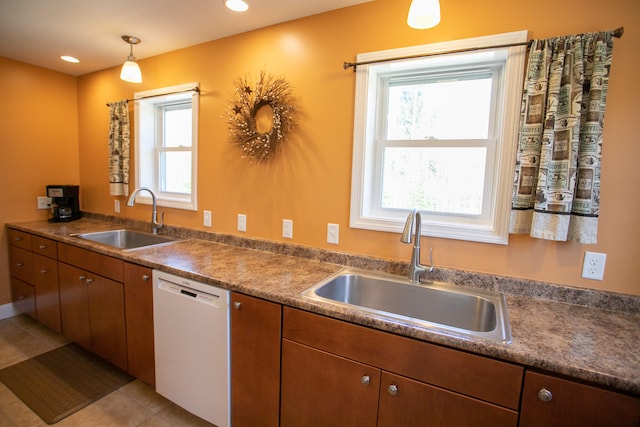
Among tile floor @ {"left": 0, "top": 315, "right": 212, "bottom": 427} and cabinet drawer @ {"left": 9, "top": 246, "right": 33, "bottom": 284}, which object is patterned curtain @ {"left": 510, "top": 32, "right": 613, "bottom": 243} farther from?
cabinet drawer @ {"left": 9, "top": 246, "right": 33, "bottom": 284}

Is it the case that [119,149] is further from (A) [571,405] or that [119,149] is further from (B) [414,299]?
(A) [571,405]

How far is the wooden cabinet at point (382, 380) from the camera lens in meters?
0.94

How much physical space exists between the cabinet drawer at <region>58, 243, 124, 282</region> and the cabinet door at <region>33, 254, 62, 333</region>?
0.68ft

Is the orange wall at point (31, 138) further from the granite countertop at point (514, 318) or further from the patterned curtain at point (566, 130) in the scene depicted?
the patterned curtain at point (566, 130)

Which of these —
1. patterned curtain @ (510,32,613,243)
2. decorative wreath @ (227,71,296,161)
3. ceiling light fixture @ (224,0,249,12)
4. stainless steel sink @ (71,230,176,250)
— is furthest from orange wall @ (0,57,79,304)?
patterned curtain @ (510,32,613,243)

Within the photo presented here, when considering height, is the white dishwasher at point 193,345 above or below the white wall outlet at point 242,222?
below

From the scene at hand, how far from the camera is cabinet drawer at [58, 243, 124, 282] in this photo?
1854 mm

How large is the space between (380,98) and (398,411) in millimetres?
1557

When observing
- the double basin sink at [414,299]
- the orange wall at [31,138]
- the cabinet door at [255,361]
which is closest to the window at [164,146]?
the orange wall at [31,138]

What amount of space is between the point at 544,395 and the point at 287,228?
1.47m

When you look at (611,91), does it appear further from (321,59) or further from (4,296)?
(4,296)

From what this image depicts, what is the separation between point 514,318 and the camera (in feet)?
3.72

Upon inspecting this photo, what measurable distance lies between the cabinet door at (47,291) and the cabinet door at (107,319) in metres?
0.54

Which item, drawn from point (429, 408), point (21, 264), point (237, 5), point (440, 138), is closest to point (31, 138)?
point (21, 264)
